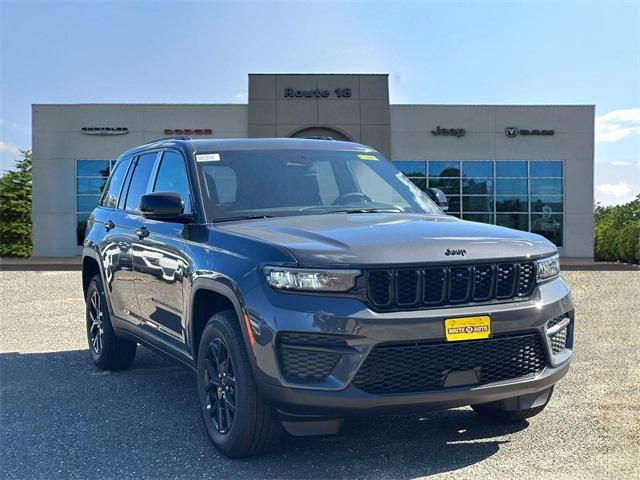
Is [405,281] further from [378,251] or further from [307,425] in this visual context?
[307,425]

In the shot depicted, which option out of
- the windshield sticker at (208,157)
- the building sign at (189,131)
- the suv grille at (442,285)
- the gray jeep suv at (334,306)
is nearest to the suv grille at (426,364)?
the gray jeep suv at (334,306)

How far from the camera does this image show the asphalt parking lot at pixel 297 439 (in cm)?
418

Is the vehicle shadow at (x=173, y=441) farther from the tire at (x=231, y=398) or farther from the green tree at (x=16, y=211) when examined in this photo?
the green tree at (x=16, y=211)

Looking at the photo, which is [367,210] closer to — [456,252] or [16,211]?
[456,252]

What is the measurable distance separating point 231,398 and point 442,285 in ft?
4.65

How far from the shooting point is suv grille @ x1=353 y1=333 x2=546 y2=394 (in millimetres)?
3793

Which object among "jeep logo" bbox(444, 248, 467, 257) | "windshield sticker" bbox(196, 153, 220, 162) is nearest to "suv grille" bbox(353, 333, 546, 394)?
"jeep logo" bbox(444, 248, 467, 257)

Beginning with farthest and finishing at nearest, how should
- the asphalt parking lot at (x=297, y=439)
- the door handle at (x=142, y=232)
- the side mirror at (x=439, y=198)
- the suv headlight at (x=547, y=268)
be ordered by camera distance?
the side mirror at (x=439, y=198)
the door handle at (x=142, y=232)
the suv headlight at (x=547, y=268)
the asphalt parking lot at (x=297, y=439)

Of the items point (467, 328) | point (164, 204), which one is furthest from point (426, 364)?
point (164, 204)

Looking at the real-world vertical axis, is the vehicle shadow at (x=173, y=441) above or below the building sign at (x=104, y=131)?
below

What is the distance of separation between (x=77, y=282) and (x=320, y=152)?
40.4ft

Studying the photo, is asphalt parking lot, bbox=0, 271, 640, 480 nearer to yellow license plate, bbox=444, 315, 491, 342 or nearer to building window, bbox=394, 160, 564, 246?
yellow license plate, bbox=444, 315, 491, 342

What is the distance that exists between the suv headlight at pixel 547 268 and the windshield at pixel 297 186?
1166 mm

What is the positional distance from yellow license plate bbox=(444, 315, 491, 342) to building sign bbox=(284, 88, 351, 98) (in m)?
29.0
